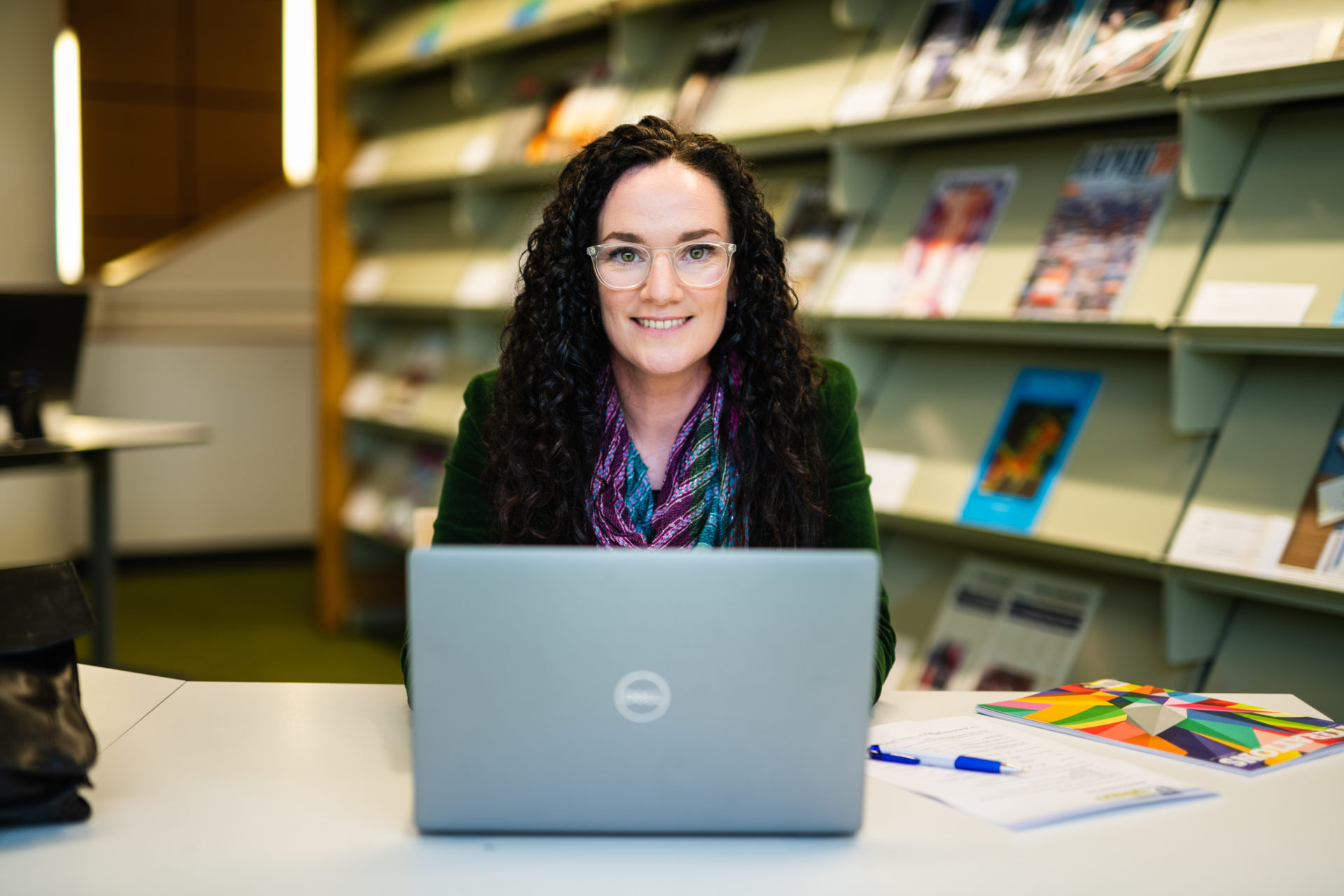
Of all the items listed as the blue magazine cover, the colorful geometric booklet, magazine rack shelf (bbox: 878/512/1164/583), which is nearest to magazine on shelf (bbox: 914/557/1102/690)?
magazine rack shelf (bbox: 878/512/1164/583)

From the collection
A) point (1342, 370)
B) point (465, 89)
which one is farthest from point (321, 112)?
point (1342, 370)

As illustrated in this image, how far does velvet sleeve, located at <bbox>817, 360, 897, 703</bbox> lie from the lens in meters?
1.68

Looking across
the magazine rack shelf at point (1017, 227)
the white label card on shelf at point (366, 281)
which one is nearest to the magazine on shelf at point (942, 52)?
Result: the magazine rack shelf at point (1017, 227)

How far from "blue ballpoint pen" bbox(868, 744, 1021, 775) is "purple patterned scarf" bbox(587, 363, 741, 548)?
433 mm

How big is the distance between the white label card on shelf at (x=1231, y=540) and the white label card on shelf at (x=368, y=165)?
335cm

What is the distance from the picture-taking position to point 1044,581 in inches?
100.0

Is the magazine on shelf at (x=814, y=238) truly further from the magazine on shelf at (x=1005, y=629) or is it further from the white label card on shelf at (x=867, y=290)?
the magazine on shelf at (x=1005, y=629)

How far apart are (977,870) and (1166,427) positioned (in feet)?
4.96

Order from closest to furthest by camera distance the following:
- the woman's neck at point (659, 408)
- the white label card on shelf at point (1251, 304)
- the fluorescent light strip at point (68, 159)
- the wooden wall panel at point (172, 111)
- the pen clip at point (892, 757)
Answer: the pen clip at point (892, 757)
the woman's neck at point (659, 408)
the white label card on shelf at point (1251, 304)
the fluorescent light strip at point (68, 159)
the wooden wall panel at point (172, 111)

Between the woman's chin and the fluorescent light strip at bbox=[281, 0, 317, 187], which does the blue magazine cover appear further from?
the fluorescent light strip at bbox=[281, 0, 317, 187]

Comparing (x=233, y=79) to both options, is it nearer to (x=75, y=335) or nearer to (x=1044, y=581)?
(x=75, y=335)

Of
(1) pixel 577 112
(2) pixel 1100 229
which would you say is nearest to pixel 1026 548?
(2) pixel 1100 229

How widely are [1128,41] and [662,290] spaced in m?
1.19

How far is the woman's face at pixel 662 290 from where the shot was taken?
1604mm
